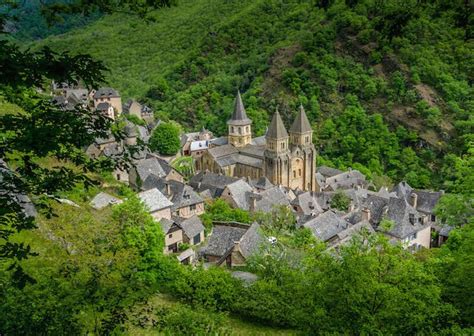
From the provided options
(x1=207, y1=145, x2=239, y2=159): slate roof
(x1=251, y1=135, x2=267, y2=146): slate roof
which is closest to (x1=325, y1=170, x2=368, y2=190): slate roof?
(x1=251, y1=135, x2=267, y2=146): slate roof

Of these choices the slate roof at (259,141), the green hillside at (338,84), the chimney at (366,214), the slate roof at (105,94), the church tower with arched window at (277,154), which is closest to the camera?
the chimney at (366,214)

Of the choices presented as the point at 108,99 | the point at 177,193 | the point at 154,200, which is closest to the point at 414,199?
the point at 177,193

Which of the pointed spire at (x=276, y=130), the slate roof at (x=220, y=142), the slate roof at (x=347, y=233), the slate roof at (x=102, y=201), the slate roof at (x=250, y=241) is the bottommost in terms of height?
the slate roof at (x=347, y=233)

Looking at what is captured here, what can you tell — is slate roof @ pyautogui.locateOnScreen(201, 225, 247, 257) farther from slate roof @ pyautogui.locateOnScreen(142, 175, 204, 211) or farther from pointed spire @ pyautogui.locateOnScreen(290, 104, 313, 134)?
pointed spire @ pyautogui.locateOnScreen(290, 104, 313, 134)

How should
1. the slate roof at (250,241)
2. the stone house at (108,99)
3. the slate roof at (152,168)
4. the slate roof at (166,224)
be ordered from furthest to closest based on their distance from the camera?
the stone house at (108,99), the slate roof at (152,168), the slate roof at (166,224), the slate roof at (250,241)

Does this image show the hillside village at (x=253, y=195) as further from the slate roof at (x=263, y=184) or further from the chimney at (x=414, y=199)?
the slate roof at (x=263, y=184)

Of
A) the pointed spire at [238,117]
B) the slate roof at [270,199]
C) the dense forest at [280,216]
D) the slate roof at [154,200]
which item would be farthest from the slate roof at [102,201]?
the pointed spire at [238,117]

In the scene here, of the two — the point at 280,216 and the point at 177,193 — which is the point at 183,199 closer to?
the point at 177,193
